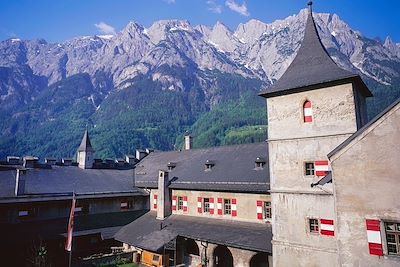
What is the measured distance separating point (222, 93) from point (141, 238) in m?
147

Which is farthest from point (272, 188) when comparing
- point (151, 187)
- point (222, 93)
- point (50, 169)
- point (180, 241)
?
point (222, 93)

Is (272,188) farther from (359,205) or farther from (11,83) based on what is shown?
(11,83)

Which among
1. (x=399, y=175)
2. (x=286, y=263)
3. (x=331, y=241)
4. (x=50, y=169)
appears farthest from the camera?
(x=50, y=169)

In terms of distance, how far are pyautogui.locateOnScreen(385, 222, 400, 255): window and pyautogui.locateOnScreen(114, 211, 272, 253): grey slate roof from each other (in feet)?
24.9

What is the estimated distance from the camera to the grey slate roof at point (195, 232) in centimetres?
1922

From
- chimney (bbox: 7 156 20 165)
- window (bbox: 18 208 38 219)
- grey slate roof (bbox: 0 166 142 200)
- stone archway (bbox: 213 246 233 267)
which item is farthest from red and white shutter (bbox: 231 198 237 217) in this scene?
chimney (bbox: 7 156 20 165)

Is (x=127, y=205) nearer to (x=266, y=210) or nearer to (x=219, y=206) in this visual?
(x=219, y=206)

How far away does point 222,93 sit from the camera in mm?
167125

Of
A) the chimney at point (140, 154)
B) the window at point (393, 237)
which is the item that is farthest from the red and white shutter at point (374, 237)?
the chimney at point (140, 154)

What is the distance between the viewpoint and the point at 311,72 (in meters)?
17.5

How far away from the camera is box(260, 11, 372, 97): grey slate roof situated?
16.1 m

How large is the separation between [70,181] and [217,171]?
1335 cm

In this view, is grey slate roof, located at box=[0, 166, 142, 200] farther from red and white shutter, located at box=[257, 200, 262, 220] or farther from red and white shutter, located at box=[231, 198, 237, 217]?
red and white shutter, located at box=[257, 200, 262, 220]

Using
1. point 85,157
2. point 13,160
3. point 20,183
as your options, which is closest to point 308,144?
point 20,183
